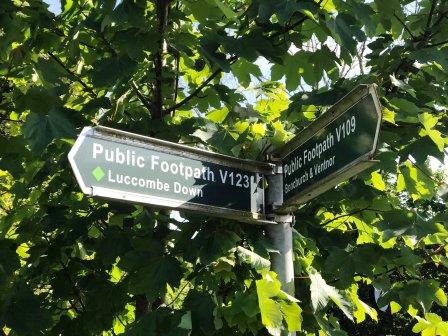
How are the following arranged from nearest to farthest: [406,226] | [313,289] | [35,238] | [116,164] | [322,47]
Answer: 1. [116,164]
2. [313,289]
3. [406,226]
4. [322,47]
5. [35,238]

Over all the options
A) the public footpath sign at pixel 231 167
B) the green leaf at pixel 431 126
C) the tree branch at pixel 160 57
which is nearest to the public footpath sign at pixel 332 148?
the public footpath sign at pixel 231 167

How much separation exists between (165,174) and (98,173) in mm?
226

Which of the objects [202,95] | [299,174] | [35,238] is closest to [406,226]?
[299,174]

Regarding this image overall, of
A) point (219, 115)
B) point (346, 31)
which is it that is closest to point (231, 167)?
point (346, 31)

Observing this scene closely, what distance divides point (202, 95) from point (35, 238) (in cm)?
112

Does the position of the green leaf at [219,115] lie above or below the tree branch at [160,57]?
below

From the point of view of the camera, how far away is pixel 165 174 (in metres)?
1.74

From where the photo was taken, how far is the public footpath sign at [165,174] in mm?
1583

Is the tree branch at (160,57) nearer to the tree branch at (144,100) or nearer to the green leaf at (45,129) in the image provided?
the tree branch at (144,100)

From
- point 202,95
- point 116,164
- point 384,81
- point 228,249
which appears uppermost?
point 202,95

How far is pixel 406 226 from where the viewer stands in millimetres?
2426

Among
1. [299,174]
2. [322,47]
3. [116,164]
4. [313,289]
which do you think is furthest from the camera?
[322,47]

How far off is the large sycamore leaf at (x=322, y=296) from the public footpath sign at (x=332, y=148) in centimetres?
43

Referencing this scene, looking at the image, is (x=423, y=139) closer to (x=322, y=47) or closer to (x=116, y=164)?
(x=322, y=47)
